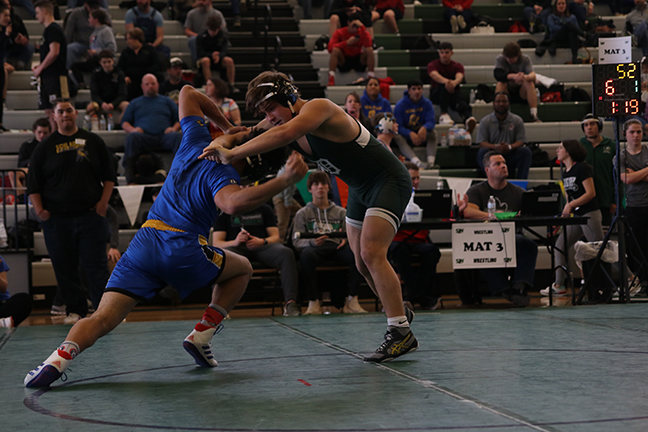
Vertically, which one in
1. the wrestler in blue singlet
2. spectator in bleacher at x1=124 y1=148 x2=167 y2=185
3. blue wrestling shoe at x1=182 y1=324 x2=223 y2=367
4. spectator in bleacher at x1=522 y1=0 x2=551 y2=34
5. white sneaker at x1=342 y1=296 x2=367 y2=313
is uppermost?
spectator in bleacher at x1=522 y1=0 x2=551 y2=34

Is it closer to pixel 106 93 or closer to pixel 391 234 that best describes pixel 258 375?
pixel 391 234

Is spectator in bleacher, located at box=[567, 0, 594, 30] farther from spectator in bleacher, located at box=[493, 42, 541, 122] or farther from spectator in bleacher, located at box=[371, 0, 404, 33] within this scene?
spectator in bleacher, located at box=[371, 0, 404, 33]

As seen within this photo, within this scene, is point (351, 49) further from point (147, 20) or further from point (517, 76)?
point (147, 20)

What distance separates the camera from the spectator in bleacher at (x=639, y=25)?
13.3 metres

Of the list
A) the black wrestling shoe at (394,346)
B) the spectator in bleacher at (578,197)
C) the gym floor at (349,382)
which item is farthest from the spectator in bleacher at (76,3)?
the black wrestling shoe at (394,346)

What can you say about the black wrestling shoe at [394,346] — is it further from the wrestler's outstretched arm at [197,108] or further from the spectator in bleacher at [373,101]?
the spectator in bleacher at [373,101]

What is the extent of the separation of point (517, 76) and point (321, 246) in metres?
5.49

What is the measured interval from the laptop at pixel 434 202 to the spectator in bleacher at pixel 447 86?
4105 millimetres

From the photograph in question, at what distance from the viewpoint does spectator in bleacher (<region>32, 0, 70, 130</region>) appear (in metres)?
10.3

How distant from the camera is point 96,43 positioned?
11828 millimetres

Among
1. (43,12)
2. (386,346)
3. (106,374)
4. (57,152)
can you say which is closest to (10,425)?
(106,374)

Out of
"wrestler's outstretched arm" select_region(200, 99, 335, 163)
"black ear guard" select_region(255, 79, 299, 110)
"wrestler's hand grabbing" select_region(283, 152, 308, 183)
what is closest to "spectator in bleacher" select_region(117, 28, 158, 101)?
"black ear guard" select_region(255, 79, 299, 110)

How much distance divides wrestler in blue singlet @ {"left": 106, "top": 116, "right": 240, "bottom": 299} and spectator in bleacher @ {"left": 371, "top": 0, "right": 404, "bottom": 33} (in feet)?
35.1

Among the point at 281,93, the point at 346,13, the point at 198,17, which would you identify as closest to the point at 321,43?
the point at 346,13
